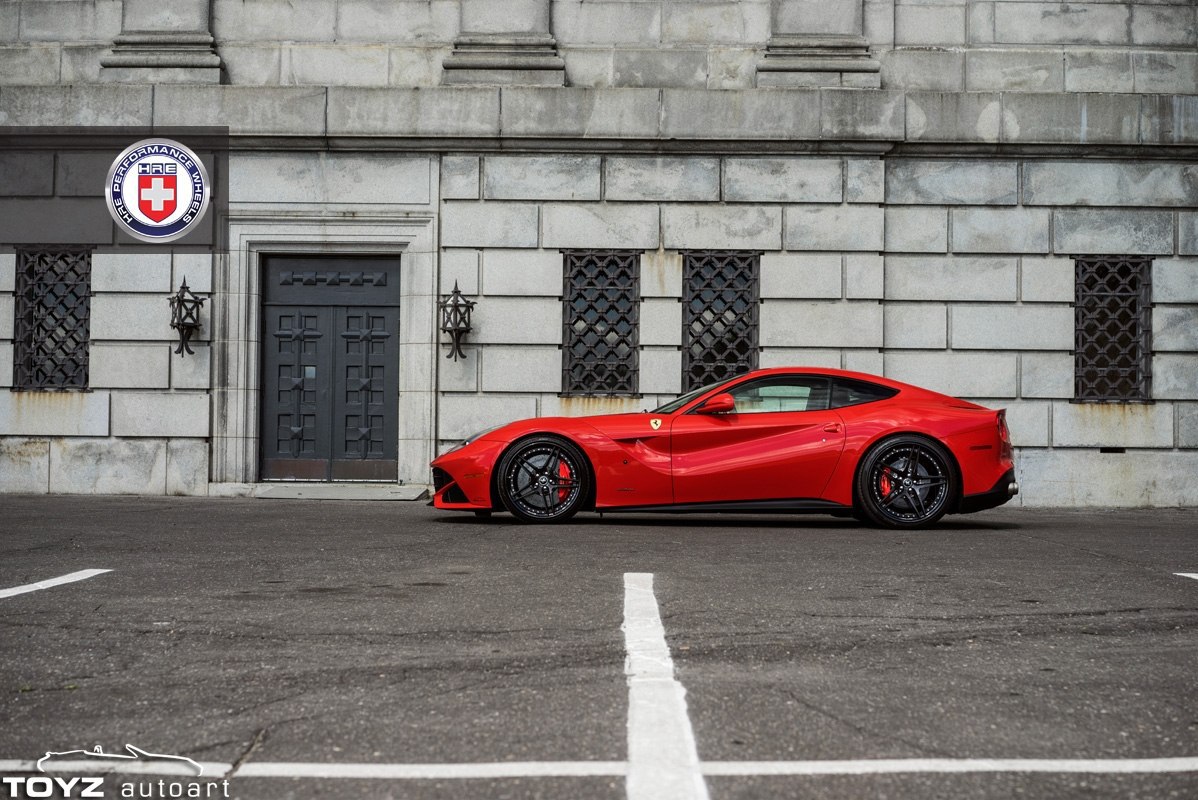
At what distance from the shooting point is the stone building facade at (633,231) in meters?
13.7

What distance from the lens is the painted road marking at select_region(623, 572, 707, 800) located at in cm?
237

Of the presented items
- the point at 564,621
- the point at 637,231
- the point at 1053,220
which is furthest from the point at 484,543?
the point at 1053,220

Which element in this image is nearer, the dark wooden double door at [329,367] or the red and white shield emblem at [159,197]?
the red and white shield emblem at [159,197]

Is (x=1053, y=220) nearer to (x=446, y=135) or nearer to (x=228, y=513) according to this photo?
(x=446, y=135)

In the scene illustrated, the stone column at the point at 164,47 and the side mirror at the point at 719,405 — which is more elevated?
the stone column at the point at 164,47

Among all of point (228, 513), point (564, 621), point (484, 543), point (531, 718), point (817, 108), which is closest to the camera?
point (531, 718)

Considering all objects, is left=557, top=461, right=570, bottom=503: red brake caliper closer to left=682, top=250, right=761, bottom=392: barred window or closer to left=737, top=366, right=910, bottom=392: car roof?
left=737, top=366, right=910, bottom=392: car roof

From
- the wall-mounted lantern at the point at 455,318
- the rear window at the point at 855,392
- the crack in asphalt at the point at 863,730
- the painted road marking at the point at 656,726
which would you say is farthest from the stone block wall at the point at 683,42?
the crack in asphalt at the point at 863,730

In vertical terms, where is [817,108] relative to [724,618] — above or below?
above

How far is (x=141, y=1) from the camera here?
46.4 feet

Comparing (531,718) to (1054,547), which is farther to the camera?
(1054,547)

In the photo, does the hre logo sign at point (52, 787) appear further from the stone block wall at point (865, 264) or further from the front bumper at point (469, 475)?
the stone block wall at point (865, 264)

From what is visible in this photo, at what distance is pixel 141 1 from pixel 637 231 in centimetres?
658

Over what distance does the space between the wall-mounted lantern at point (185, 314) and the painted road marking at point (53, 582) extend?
8378mm
